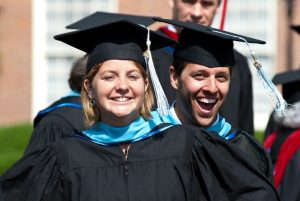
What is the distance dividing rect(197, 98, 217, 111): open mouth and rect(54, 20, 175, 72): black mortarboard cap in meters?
0.38

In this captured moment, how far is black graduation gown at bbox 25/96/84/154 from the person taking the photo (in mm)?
6758

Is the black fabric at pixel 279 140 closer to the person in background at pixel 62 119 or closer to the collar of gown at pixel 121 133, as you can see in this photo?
the person in background at pixel 62 119

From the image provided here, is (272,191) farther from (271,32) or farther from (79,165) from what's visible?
(271,32)

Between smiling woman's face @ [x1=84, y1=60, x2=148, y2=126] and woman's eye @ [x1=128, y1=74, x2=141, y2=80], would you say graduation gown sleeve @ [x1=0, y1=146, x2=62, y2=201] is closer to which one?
smiling woman's face @ [x1=84, y1=60, x2=148, y2=126]

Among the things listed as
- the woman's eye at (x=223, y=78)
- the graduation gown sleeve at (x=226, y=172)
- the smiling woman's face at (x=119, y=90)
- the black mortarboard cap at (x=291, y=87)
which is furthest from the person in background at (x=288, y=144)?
the smiling woman's face at (x=119, y=90)

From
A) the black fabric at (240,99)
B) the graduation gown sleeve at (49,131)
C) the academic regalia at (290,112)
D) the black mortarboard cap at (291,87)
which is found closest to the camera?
the graduation gown sleeve at (49,131)

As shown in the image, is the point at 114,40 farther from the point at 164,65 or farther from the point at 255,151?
the point at 164,65

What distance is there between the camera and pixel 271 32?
56.2ft

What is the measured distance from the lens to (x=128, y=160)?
552 centimetres

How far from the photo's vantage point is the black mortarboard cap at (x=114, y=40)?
568 cm

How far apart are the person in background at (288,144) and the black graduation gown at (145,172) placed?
1236mm

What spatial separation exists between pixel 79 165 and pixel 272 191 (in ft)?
3.31

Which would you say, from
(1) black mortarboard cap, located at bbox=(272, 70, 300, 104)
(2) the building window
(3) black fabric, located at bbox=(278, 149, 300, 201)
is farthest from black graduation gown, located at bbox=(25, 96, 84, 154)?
(2) the building window

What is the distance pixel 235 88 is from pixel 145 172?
1.92 metres
